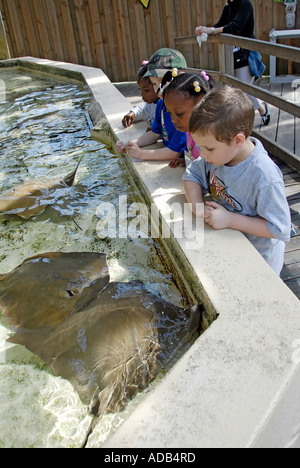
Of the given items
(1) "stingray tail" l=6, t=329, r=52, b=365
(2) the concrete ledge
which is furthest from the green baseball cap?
(1) "stingray tail" l=6, t=329, r=52, b=365

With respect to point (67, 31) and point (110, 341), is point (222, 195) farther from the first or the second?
point (67, 31)

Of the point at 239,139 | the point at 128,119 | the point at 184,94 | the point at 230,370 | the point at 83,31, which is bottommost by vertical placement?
the point at 230,370

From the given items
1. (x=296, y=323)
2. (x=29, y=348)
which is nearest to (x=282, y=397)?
(x=296, y=323)

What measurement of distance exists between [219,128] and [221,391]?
46.7 inches

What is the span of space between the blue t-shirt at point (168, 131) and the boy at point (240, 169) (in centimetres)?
98

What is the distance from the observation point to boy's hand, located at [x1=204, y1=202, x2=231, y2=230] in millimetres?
2090

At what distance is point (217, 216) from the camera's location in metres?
2.09

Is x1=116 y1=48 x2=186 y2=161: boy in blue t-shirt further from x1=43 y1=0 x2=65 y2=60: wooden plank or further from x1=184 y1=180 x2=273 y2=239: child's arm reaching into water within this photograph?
x1=43 y1=0 x2=65 y2=60: wooden plank

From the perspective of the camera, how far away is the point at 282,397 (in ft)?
4.26

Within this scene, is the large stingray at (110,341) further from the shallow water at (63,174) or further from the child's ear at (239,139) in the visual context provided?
the child's ear at (239,139)

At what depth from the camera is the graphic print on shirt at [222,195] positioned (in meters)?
2.14

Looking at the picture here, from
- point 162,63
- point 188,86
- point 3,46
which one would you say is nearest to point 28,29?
point 3,46

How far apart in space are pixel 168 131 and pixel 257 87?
1.40 m

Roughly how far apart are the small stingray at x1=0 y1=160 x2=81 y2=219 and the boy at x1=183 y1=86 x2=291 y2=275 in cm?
163
